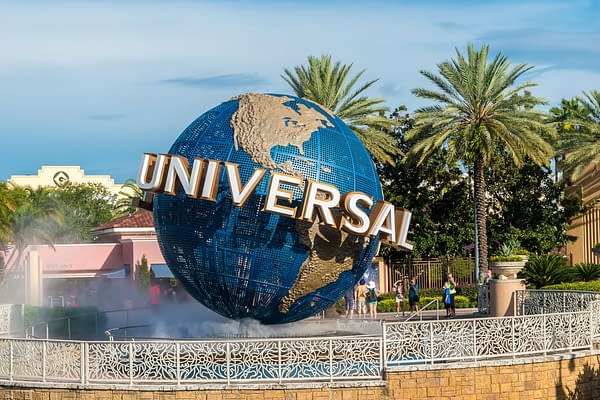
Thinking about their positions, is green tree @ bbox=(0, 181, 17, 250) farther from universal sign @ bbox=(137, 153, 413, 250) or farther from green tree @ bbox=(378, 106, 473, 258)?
universal sign @ bbox=(137, 153, 413, 250)

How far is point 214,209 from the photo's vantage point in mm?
20000

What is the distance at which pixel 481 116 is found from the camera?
133ft

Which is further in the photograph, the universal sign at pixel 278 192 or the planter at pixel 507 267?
the planter at pixel 507 267

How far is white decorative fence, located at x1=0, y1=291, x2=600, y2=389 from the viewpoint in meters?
17.1

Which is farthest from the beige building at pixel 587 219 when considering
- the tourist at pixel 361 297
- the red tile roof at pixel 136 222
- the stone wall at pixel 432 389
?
the stone wall at pixel 432 389

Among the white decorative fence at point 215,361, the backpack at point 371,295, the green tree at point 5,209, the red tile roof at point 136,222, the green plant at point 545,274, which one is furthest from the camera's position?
the red tile roof at point 136,222

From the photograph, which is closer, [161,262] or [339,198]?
[339,198]

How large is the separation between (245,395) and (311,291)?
3986 millimetres

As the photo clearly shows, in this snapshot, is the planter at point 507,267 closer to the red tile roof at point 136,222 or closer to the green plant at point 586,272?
the green plant at point 586,272

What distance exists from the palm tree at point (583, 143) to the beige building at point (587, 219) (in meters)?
2.86

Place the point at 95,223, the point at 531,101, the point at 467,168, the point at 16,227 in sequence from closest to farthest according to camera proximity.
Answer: the point at 531,101 < the point at 467,168 < the point at 16,227 < the point at 95,223

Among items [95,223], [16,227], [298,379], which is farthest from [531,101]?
[95,223]

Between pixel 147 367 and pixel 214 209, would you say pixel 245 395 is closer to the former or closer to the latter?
pixel 147 367

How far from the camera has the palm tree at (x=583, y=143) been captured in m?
45.2
